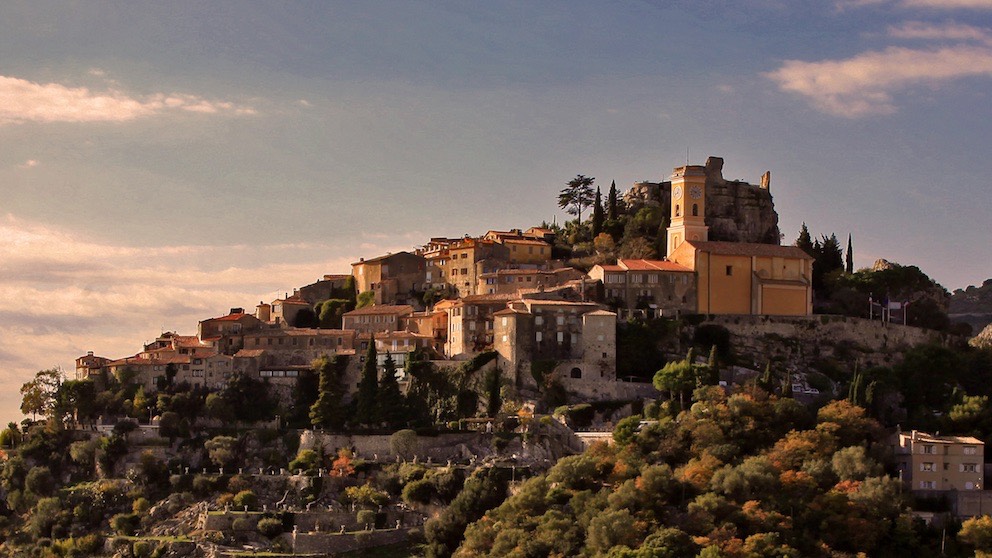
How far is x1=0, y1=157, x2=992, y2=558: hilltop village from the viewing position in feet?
225

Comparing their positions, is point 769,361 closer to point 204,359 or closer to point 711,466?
point 711,466

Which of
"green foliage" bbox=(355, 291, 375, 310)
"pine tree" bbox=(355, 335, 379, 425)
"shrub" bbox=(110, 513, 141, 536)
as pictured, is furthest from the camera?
"green foliage" bbox=(355, 291, 375, 310)

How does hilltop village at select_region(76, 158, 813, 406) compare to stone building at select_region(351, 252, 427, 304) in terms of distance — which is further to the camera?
stone building at select_region(351, 252, 427, 304)

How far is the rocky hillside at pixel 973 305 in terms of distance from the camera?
4306 inches

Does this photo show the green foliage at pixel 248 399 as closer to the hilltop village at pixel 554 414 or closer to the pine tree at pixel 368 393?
the hilltop village at pixel 554 414

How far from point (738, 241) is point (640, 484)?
27394mm

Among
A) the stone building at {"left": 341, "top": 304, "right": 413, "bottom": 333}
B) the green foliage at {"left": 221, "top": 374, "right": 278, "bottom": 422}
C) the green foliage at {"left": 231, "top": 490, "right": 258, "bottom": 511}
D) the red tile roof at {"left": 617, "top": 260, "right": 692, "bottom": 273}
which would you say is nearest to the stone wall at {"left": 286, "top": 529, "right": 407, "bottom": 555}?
the green foliage at {"left": 231, "top": 490, "right": 258, "bottom": 511}

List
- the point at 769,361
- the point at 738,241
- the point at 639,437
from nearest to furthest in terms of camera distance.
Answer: the point at 639,437
the point at 769,361
the point at 738,241

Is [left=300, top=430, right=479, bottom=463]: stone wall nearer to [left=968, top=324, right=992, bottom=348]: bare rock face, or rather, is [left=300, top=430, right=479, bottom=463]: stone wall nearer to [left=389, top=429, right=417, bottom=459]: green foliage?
[left=389, top=429, right=417, bottom=459]: green foliage

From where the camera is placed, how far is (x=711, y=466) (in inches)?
2746

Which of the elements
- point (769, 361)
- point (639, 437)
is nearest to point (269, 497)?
point (639, 437)

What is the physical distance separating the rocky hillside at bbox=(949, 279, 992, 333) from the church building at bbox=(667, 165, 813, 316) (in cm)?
2476

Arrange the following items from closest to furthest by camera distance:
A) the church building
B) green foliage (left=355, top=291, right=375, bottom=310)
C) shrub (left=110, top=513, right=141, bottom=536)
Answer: shrub (left=110, top=513, right=141, bottom=536) < the church building < green foliage (left=355, top=291, right=375, bottom=310)

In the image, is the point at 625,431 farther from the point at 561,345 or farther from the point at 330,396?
the point at 330,396
